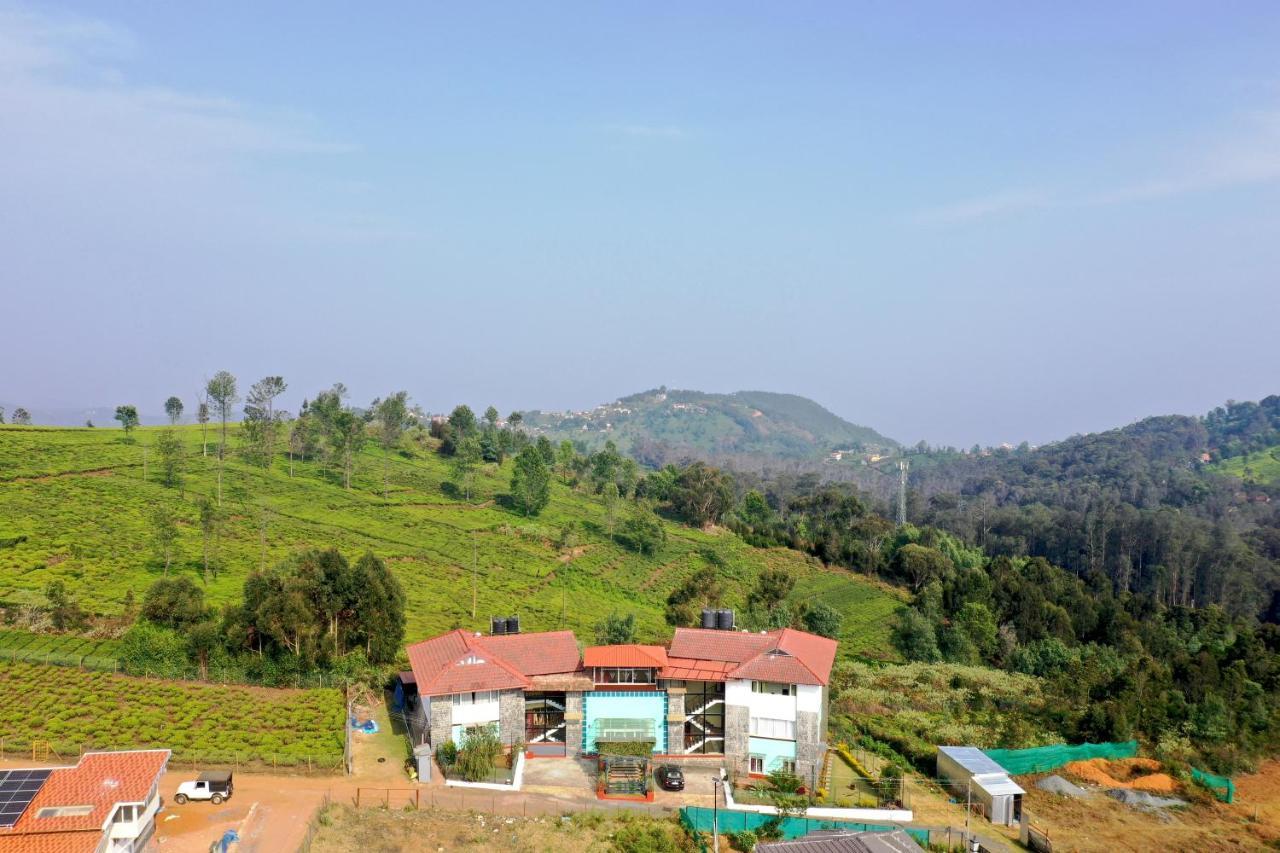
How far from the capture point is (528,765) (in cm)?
3167

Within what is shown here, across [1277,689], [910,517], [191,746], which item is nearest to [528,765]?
[191,746]

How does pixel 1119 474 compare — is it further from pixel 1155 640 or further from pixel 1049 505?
pixel 1155 640

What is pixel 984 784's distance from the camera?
31047 mm

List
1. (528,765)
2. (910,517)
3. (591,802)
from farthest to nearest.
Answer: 1. (910,517)
2. (528,765)
3. (591,802)

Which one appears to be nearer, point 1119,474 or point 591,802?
point 591,802

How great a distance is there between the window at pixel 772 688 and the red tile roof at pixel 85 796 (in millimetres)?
19766

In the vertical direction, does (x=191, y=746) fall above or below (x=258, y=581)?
below

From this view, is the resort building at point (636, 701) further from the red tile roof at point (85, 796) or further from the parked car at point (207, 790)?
the red tile roof at point (85, 796)

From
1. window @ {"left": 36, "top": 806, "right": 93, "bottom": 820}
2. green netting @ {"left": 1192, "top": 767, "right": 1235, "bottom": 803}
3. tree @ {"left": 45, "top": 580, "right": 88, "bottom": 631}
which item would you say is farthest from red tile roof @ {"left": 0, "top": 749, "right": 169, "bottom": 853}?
green netting @ {"left": 1192, "top": 767, "right": 1235, "bottom": 803}

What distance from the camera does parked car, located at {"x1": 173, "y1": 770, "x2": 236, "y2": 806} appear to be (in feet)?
89.7

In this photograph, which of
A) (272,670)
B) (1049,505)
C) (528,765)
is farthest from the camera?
(1049,505)

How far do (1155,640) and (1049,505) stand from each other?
90.3m

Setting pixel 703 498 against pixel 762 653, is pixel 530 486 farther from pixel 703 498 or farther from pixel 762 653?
pixel 762 653

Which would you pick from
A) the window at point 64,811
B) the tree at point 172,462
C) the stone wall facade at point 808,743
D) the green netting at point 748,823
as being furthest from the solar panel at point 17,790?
the tree at point 172,462
